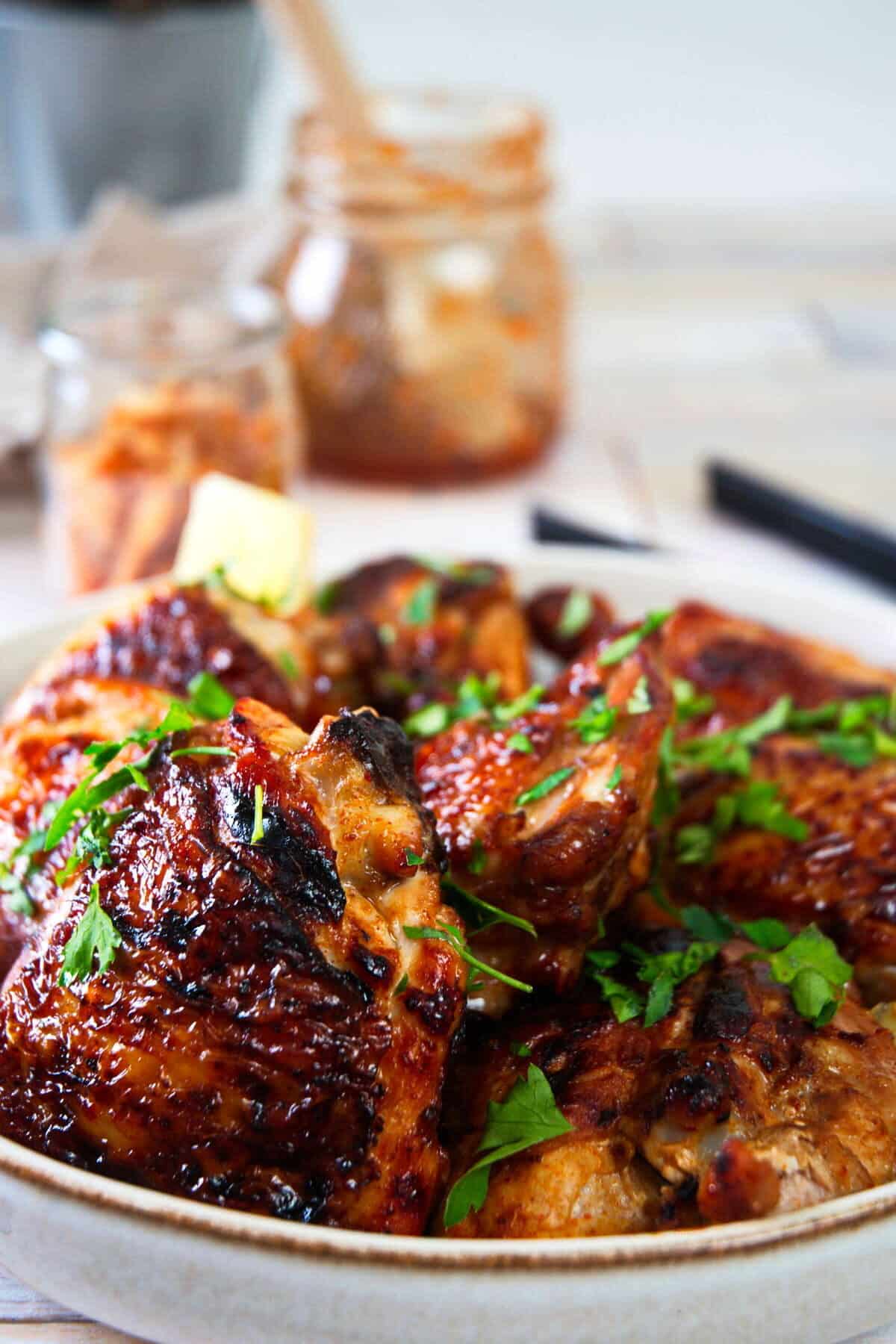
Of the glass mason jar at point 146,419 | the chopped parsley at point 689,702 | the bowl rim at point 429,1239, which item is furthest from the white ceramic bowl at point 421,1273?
the glass mason jar at point 146,419

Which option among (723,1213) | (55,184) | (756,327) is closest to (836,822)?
(723,1213)

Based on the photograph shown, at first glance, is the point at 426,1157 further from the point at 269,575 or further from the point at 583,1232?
the point at 269,575

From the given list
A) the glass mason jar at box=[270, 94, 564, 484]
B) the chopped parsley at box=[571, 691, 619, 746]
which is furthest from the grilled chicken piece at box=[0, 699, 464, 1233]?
the glass mason jar at box=[270, 94, 564, 484]

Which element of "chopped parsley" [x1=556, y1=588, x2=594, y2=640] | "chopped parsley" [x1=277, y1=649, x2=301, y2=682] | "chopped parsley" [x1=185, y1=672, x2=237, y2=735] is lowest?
"chopped parsley" [x1=556, y1=588, x2=594, y2=640]

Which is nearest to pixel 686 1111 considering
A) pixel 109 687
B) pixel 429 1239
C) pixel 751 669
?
pixel 429 1239

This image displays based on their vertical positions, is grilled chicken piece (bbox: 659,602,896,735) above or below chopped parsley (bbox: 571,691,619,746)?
below

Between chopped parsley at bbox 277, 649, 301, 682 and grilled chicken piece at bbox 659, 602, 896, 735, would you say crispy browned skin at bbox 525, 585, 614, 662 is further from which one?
chopped parsley at bbox 277, 649, 301, 682

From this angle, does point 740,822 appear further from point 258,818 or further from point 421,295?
point 421,295
